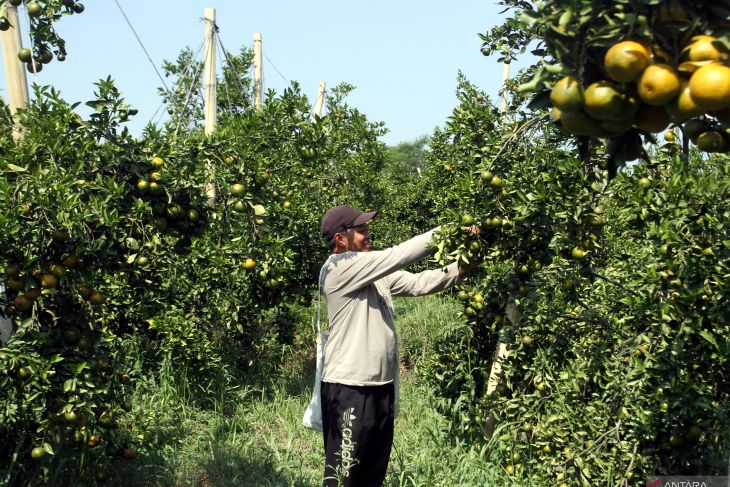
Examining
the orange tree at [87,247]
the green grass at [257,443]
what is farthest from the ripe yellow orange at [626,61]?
the green grass at [257,443]

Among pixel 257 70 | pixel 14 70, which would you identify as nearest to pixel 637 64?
pixel 14 70

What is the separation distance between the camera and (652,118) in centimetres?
126

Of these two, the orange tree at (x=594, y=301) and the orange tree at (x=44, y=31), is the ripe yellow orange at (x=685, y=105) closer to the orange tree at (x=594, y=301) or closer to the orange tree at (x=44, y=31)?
the orange tree at (x=594, y=301)

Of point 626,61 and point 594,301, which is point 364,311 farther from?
point 626,61

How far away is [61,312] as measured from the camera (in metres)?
2.91

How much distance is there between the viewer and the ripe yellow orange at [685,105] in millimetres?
1137

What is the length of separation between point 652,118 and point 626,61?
0.17 metres

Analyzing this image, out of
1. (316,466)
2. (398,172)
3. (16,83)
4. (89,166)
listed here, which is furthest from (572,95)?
(398,172)

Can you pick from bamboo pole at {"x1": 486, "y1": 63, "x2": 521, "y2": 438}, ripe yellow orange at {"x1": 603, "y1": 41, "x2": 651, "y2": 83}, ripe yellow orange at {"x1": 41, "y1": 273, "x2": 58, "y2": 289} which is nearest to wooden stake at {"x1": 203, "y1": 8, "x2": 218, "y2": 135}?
bamboo pole at {"x1": 486, "y1": 63, "x2": 521, "y2": 438}

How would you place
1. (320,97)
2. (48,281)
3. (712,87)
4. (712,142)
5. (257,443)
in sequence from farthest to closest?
(320,97), (257,443), (48,281), (712,142), (712,87)

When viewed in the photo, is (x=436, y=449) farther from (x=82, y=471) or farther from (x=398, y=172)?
(x=398, y=172)

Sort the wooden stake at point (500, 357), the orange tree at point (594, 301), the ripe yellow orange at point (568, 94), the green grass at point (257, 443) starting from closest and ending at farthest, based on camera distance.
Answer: the ripe yellow orange at point (568, 94) → the orange tree at point (594, 301) → the wooden stake at point (500, 357) → the green grass at point (257, 443)

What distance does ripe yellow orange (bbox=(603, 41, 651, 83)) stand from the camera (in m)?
1.14

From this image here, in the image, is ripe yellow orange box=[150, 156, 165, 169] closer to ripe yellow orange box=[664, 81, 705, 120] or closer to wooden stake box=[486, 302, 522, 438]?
wooden stake box=[486, 302, 522, 438]
